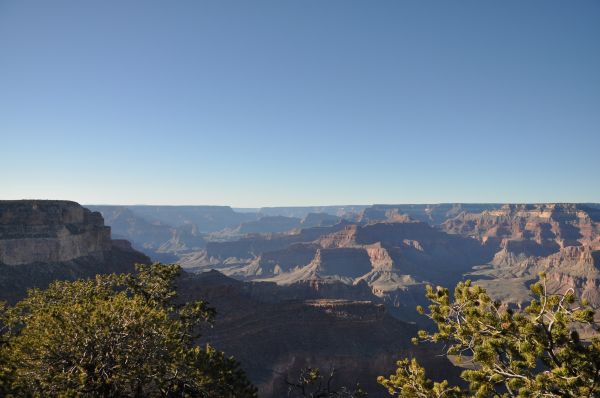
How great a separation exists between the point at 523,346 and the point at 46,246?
84242 millimetres

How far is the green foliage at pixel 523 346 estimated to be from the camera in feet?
31.6

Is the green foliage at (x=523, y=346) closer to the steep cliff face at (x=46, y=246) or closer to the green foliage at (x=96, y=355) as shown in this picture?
the green foliage at (x=96, y=355)

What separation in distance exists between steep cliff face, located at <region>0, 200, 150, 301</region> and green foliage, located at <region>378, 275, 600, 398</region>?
68.2m

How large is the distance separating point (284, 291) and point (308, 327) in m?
32.3

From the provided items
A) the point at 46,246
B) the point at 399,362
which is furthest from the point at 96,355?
the point at 46,246

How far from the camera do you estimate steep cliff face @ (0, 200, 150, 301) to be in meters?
69.2

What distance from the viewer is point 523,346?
9625 mm

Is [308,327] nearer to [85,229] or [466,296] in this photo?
[85,229]

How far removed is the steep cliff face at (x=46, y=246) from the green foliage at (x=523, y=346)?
224ft

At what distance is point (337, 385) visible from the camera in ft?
202

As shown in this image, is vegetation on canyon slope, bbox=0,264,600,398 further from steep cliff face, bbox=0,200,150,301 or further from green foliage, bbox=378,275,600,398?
steep cliff face, bbox=0,200,150,301

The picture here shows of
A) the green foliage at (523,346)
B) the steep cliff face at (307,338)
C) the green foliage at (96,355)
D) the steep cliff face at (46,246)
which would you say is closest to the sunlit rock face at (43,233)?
the steep cliff face at (46,246)

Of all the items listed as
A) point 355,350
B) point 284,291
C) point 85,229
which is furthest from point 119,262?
point 355,350

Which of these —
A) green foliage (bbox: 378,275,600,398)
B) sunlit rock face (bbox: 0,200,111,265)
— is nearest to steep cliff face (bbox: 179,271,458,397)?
sunlit rock face (bbox: 0,200,111,265)
